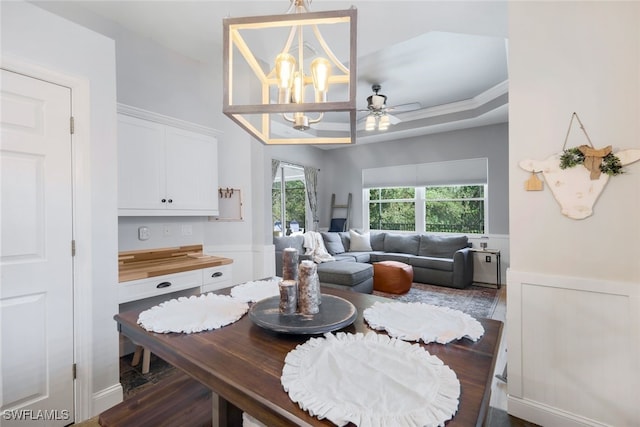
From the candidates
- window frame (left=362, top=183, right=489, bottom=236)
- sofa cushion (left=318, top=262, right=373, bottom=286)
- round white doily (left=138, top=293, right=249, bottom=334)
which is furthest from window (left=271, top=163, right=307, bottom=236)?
round white doily (left=138, top=293, right=249, bottom=334)

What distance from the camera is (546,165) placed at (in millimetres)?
1642

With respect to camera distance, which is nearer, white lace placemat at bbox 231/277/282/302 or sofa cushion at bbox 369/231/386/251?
white lace placemat at bbox 231/277/282/302

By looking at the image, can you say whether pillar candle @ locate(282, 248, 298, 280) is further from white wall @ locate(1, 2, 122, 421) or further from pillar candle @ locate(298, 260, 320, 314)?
white wall @ locate(1, 2, 122, 421)

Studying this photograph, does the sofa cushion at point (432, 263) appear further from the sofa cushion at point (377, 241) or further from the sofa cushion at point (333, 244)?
the sofa cushion at point (333, 244)

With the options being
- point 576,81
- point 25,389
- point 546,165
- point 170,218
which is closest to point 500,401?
point 546,165

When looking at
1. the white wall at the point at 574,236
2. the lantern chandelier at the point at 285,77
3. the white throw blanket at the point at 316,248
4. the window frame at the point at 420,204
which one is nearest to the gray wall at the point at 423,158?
the window frame at the point at 420,204

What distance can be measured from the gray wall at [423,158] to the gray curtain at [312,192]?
28 cm

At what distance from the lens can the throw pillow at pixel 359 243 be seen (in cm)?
562

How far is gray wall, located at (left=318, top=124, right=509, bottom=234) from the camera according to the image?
487 cm

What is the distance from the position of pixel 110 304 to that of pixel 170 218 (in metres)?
1.04

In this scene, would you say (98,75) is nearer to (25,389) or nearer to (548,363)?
(25,389)

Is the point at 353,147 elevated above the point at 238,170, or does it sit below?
above

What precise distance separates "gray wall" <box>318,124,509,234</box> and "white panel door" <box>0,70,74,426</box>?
520cm

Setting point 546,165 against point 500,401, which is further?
point 500,401
